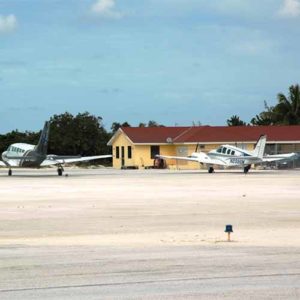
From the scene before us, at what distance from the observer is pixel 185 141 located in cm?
7094

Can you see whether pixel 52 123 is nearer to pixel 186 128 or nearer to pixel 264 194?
pixel 186 128

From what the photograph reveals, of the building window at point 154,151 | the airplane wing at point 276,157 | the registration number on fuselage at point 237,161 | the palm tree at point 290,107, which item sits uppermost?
the palm tree at point 290,107

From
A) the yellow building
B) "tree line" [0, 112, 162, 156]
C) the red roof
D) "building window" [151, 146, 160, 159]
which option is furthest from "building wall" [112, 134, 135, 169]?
"tree line" [0, 112, 162, 156]

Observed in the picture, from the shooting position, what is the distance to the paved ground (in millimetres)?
9133

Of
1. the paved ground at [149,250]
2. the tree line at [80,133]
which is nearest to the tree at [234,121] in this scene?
the tree line at [80,133]

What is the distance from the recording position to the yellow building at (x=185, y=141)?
231 ft

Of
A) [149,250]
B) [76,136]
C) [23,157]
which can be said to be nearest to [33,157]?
[23,157]

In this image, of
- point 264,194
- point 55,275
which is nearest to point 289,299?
point 55,275

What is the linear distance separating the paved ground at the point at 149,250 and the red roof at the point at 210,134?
151 feet

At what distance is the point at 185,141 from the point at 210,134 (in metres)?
3.02

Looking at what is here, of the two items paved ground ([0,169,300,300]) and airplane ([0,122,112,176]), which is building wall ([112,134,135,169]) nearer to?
airplane ([0,122,112,176])

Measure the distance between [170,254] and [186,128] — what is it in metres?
65.0

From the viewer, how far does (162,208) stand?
22.3 meters

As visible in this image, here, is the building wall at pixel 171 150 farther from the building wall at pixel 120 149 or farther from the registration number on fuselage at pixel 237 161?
the registration number on fuselage at pixel 237 161
